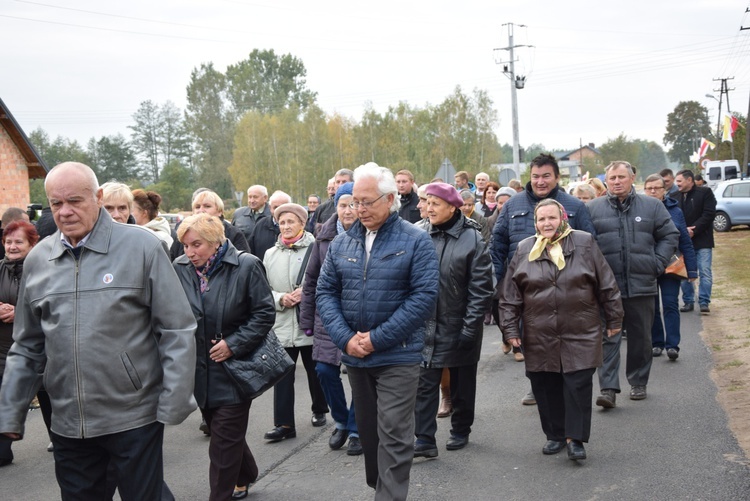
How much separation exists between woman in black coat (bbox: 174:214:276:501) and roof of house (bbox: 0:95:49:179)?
27.4 metres

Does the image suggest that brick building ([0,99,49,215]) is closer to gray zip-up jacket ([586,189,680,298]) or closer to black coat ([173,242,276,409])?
gray zip-up jacket ([586,189,680,298])

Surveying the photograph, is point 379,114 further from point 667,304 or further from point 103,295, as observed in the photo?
point 103,295

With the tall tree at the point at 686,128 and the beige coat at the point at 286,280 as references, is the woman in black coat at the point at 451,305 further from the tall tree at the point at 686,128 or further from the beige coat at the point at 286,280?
the tall tree at the point at 686,128

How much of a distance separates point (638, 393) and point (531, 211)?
2.06m

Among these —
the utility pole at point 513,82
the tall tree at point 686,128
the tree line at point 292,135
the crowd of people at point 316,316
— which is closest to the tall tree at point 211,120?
the tree line at point 292,135

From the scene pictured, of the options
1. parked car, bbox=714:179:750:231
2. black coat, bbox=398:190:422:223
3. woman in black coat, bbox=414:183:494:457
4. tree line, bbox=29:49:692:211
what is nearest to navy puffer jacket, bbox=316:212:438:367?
woman in black coat, bbox=414:183:494:457

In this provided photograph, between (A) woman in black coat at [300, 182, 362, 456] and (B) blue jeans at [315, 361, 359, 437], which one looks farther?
(B) blue jeans at [315, 361, 359, 437]

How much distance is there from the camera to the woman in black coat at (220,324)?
5.03 metres

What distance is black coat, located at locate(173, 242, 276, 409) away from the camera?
16.5ft

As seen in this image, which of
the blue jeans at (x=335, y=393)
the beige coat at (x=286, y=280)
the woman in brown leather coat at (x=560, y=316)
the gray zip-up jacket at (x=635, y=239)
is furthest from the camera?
the gray zip-up jacket at (x=635, y=239)

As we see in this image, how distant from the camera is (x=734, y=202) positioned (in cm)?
3050

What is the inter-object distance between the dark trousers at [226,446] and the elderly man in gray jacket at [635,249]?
152 inches

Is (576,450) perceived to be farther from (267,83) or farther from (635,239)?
(267,83)

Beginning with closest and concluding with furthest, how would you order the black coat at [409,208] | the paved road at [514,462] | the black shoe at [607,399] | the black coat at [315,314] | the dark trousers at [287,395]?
1. the paved road at [514,462]
2. the black coat at [315,314]
3. the dark trousers at [287,395]
4. the black shoe at [607,399]
5. the black coat at [409,208]
